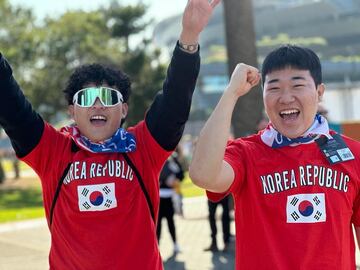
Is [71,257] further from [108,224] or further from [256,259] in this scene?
[256,259]

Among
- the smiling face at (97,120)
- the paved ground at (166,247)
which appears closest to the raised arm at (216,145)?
the smiling face at (97,120)

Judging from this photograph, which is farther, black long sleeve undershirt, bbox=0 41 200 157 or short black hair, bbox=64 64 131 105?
short black hair, bbox=64 64 131 105

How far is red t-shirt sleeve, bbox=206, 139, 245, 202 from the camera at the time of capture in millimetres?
2479

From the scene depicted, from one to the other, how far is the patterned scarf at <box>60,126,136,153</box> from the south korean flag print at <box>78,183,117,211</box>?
0.55 ft

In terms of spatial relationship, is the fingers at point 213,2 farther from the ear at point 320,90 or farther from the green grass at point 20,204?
the green grass at point 20,204

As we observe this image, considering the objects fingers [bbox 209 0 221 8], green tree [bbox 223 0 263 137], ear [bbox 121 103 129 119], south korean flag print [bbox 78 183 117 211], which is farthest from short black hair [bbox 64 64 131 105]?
green tree [bbox 223 0 263 137]

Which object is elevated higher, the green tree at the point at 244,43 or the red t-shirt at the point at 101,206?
the green tree at the point at 244,43

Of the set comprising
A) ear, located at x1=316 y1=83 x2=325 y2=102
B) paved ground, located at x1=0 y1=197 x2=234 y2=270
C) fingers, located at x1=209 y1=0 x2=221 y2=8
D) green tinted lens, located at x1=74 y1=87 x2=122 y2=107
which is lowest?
paved ground, located at x1=0 y1=197 x2=234 y2=270

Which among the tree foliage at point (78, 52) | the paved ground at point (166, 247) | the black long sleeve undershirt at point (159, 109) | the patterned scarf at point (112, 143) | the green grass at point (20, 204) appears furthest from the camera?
the tree foliage at point (78, 52)

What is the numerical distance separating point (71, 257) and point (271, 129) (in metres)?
1.07

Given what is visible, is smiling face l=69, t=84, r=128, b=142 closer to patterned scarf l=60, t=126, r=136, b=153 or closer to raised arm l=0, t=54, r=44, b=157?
patterned scarf l=60, t=126, r=136, b=153

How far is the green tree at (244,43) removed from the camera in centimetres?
1040

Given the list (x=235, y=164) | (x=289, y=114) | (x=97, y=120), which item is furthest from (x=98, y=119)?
(x=289, y=114)

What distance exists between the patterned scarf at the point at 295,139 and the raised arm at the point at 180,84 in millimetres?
422
